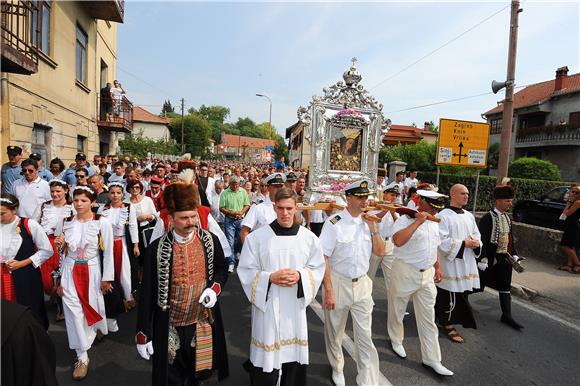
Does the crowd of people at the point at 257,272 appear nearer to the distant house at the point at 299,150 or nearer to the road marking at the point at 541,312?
the road marking at the point at 541,312

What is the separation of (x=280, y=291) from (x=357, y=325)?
103 cm

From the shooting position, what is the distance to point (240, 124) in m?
132

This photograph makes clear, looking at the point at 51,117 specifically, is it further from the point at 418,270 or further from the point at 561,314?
the point at 561,314

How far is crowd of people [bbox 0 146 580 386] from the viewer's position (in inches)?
112

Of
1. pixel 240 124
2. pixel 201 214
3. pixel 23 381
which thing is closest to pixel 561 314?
pixel 201 214

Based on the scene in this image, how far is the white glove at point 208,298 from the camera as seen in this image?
2.81m

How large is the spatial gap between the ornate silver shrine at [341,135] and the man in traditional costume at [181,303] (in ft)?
15.9

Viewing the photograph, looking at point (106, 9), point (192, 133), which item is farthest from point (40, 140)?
point (192, 133)

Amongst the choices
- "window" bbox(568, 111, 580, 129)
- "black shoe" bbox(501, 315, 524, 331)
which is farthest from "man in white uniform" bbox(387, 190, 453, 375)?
"window" bbox(568, 111, 580, 129)

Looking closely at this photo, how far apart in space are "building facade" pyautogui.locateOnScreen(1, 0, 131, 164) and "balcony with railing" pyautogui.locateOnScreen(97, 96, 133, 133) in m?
0.07

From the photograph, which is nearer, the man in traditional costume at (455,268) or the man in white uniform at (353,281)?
the man in white uniform at (353,281)

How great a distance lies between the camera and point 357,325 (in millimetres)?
3457

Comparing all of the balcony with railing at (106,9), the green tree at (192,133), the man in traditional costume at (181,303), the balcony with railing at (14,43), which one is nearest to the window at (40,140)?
the balcony with railing at (14,43)

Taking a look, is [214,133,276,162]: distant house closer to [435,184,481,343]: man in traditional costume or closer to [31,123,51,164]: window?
[31,123,51,164]: window
